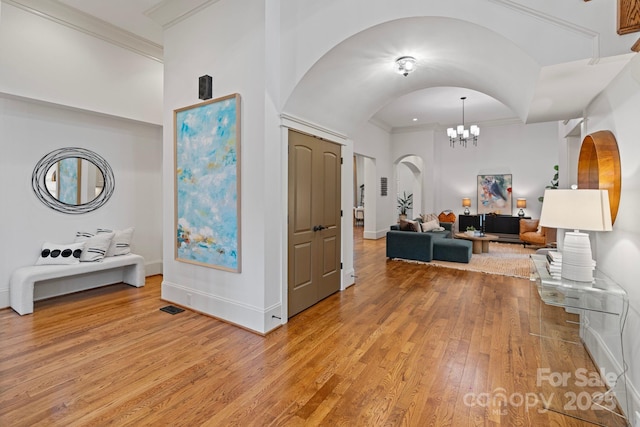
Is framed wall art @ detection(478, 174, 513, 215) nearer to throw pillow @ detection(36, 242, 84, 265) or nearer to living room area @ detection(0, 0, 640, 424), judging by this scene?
living room area @ detection(0, 0, 640, 424)

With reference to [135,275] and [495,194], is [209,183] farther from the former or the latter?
[495,194]

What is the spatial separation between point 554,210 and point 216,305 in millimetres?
3326

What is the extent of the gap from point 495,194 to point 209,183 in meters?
8.77

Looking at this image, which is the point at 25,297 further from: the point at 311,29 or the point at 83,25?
the point at 311,29

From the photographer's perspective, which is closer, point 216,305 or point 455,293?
point 216,305

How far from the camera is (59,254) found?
4.04m

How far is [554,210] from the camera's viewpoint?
220cm

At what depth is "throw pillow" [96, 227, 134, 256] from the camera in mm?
4598

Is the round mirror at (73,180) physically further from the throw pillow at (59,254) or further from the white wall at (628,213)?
the white wall at (628,213)

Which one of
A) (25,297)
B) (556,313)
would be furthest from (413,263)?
(25,297)

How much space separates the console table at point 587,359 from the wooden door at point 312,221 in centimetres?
232

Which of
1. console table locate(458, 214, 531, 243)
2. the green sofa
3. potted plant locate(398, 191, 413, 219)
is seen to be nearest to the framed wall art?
console table locate(458, 214, 531, 243)

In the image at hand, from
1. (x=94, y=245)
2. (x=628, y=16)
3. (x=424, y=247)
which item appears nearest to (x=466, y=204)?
(x=424, y=247)

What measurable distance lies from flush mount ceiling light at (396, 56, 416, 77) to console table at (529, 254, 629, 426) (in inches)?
92.9
